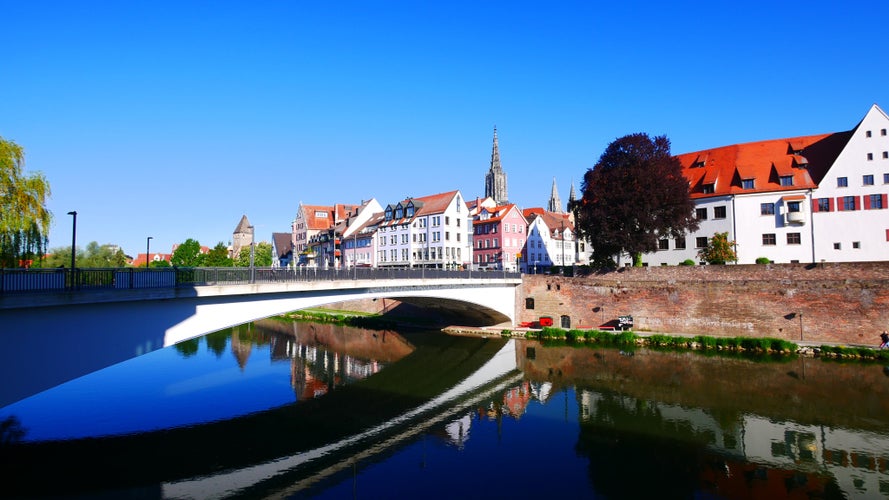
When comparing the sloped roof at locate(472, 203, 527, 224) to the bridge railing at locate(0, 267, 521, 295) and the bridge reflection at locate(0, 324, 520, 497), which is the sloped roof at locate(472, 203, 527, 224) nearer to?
the bridge reflection at locate(0, 324, 520, 497)

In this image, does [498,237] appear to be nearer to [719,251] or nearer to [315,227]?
[719,251]

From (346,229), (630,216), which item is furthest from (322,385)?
(346,229)

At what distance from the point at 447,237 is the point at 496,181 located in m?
76.7

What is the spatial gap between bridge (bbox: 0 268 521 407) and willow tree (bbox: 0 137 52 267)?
4.94m

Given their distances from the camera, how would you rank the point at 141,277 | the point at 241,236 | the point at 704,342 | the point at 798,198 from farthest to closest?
1. the point at 241,236
2. the point at 798,198
3. the point at 704,342
4. the point at 141,277

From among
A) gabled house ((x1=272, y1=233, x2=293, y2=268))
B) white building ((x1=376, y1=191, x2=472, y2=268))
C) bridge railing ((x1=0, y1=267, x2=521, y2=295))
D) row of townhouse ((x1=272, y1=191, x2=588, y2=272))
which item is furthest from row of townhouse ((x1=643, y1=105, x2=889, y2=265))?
gabled house ((x1=272, y1=233, x2=293, y2=268))

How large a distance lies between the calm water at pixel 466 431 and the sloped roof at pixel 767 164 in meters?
22.3

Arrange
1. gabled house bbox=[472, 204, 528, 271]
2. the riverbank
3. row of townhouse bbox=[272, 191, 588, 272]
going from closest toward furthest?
1. the riverbank
2. row of townhouse bbox=[272, 191, 588, 272]
3. gabled house bbox=[472, 204, 528, 271]

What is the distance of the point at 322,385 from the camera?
103ft

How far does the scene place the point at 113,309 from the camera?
18531 mm

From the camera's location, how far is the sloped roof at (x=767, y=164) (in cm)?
4850

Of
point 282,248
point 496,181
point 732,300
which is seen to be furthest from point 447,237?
point 496,181

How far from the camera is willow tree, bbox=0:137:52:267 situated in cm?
1956

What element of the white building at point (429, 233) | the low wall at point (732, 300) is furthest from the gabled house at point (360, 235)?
the low wall at point (732, 300)
